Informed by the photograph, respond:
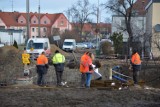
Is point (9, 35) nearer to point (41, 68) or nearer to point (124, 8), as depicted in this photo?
point (124, 8)

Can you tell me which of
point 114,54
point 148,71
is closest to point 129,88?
point 148,71

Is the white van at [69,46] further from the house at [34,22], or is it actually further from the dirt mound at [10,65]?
the house at [34,22]

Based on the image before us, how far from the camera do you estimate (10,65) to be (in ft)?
101

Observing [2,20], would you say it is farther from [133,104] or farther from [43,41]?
[133,104]

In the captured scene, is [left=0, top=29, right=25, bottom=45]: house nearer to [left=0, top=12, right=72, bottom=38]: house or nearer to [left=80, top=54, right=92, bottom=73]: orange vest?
[left=0, top=12, right=72, bottom=38]: house

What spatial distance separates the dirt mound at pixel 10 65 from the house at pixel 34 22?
8597 centimetres

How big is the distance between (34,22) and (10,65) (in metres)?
102

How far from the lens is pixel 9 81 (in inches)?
888

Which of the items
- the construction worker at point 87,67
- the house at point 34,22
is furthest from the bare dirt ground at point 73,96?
the house at point 34,22

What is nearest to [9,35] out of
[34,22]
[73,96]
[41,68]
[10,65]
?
[34,22]

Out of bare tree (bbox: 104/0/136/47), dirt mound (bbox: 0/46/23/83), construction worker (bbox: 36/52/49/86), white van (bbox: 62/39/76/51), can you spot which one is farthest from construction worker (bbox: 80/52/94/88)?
white van (bbox: 62/39/76/51)

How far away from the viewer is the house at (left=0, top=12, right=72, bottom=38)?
123 meters

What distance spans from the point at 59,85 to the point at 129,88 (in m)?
3.70

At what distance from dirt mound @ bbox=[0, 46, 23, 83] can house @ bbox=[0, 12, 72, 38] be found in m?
86.0
